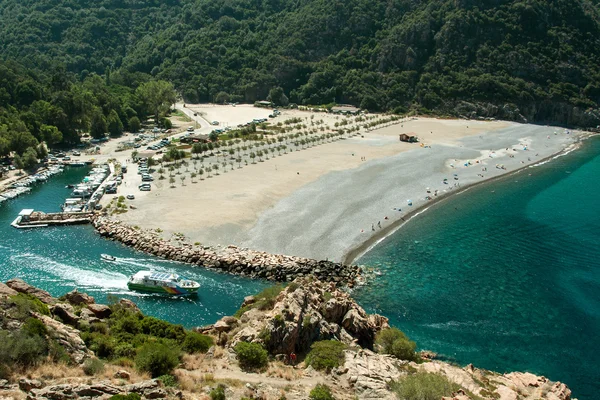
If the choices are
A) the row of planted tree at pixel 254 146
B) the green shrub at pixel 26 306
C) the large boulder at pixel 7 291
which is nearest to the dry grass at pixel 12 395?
the green shrub at pixel 26 306

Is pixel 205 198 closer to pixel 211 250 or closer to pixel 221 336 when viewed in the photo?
pixel 211 250

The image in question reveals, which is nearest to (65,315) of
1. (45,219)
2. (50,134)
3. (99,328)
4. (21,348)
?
(99,328)

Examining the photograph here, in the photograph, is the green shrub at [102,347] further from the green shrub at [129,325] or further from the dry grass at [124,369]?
the green shrub at [129,325]

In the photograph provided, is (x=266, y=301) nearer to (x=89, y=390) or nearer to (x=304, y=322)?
(x=304, y=322)

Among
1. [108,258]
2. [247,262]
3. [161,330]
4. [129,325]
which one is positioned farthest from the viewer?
[108,258]

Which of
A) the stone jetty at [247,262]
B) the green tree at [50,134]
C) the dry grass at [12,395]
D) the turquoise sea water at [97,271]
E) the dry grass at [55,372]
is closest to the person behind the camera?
the dry grass at [12,395]

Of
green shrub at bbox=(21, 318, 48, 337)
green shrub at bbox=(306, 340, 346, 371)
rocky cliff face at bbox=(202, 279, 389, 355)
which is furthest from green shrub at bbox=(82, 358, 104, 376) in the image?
green shrub at bbox=(306, 340, 346, 371)

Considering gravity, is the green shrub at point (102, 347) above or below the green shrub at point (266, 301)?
above

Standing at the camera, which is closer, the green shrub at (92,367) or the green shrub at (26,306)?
the green shrub at (92,367)
